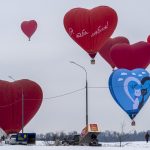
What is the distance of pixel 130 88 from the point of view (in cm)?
7262

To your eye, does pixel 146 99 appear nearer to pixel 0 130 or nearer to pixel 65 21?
pixel 65 21

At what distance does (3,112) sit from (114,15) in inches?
1041

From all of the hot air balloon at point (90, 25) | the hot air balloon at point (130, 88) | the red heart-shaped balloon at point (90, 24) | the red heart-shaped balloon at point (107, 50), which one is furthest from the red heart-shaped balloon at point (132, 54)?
the red heart-shaped balloon at point (90, 24)

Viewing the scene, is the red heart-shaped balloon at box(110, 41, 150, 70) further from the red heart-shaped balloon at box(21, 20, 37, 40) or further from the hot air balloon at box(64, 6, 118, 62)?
the red heart-shaped balloon at box(21, 20, 37, 40)

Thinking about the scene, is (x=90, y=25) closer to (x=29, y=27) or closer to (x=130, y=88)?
(x=29, y=27)

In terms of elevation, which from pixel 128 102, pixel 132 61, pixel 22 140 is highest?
pixel 132 61

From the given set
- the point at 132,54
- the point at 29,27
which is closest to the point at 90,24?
the point at 132,54

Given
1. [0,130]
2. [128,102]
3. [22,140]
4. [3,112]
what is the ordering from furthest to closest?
[3,112] < [0,130] < [128,102] < [22,140]

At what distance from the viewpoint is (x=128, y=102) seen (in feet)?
232

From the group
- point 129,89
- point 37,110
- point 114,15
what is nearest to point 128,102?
point 129,89

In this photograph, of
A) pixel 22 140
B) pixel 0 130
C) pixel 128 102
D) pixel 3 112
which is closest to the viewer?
pixel 22 140

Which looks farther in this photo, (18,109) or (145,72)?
(18,109)

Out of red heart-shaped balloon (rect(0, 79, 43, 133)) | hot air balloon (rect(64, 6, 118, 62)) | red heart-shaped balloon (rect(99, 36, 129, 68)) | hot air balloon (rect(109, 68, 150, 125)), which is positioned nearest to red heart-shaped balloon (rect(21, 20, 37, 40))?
hot air balloon (rect(64, 6, 118, 62))

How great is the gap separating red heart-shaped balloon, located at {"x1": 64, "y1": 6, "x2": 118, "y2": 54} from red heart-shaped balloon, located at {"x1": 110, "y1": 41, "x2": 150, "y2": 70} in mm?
5844
